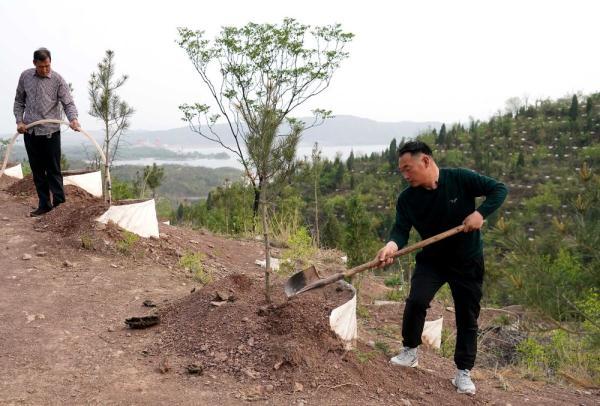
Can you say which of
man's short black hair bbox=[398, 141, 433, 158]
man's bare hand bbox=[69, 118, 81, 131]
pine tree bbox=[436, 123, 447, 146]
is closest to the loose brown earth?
man's short black hair bbox=[398, 141, 433, 158]

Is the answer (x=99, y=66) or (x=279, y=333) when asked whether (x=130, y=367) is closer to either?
(x=279, y=333)

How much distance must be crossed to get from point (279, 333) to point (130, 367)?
2.83 ft

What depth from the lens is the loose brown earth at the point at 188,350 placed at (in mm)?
2727

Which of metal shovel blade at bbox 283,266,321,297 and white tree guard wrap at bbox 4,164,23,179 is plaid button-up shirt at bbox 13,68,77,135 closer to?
metal shovel blade at bbox 283,266,321,297

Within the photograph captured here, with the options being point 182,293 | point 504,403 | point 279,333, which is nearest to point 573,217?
point 504,403

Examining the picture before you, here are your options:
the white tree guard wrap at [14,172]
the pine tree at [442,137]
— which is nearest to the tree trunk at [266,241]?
the white tree guard wrap at [14,172]

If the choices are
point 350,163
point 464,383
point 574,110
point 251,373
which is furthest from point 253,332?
point 574,110

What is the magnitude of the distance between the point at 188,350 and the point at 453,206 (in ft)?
5.75

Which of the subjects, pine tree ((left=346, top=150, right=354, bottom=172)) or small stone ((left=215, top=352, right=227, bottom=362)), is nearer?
small stone ((left=215, top=352, right=227, bottom=362))

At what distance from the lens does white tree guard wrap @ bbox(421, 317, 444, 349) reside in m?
4.65

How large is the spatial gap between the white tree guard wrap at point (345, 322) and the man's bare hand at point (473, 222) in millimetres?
918

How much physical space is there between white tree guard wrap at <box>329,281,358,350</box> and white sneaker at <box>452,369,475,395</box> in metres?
0.66

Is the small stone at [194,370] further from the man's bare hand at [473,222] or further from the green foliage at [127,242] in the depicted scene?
the green foliage at [127,242]

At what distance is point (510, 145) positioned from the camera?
49.6 meters
